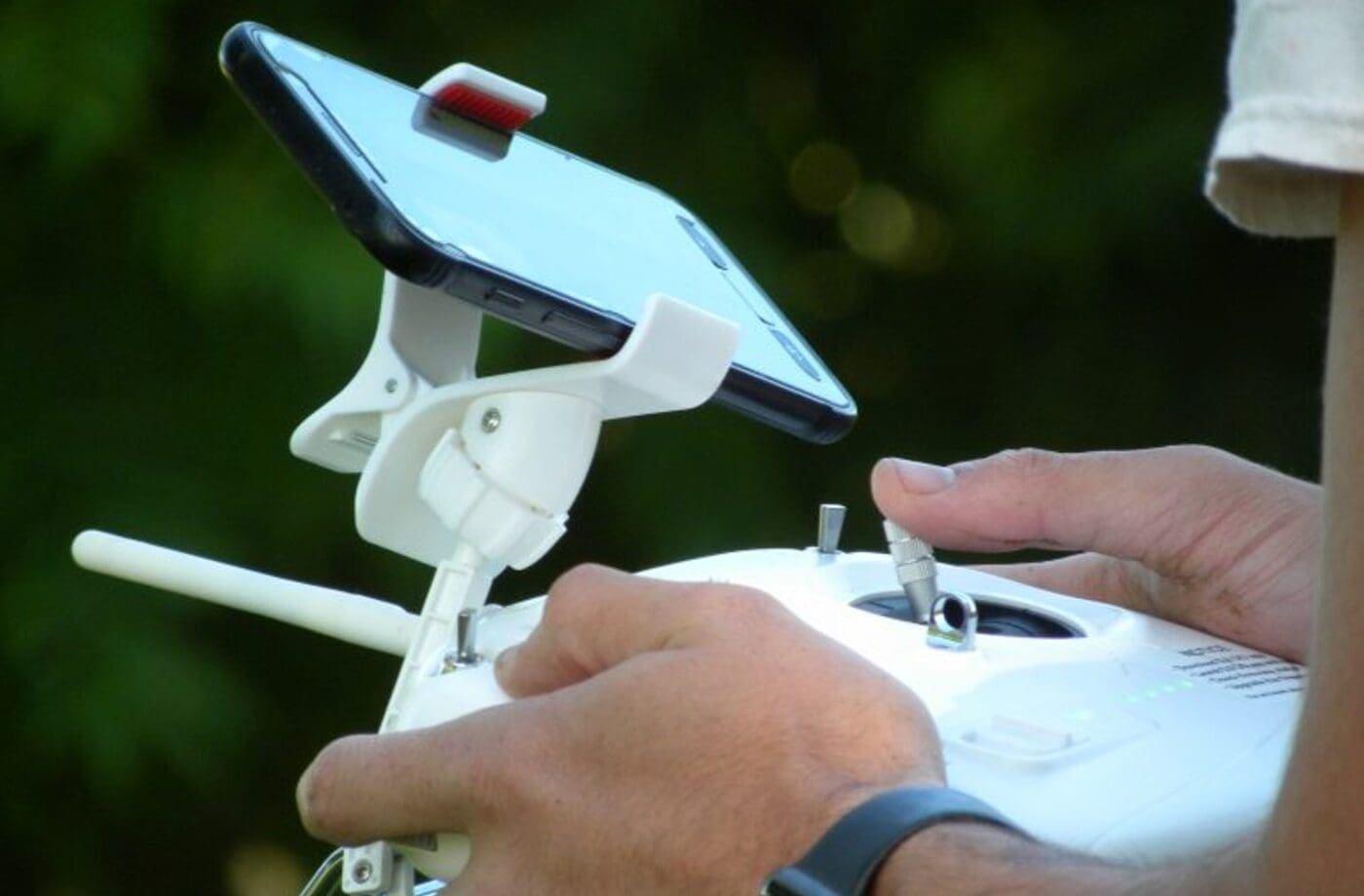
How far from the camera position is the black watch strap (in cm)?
64

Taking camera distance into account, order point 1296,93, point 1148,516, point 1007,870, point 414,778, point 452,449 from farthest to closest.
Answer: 1. point 1148,516
2. point 452,449
3. point 414,778
4. point 1007,870
5. point 1296,93

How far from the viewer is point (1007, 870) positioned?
621 millimetres

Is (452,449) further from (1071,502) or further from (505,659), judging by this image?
(1071,502)

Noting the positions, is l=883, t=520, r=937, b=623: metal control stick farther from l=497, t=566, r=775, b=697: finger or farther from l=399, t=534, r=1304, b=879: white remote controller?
l=497, t=566, r=775, b=697: finger

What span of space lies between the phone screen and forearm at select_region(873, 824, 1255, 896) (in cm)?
24

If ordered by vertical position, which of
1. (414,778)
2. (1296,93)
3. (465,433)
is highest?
(1296,93)

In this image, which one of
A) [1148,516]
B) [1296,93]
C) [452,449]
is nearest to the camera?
[1296,93]

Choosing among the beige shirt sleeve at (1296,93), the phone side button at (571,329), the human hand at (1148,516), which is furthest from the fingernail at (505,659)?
the beige shirt sleeve at (1296,93)

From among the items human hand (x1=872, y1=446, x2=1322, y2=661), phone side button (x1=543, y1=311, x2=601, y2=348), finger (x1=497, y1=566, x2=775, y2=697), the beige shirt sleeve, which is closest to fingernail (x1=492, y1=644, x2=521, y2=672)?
finger (x1=497, y1=566, x2=775, y2=697)

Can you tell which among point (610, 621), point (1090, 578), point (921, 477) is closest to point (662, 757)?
point (610, 621)

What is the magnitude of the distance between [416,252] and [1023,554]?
118 centimetres

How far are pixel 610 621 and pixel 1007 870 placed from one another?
18 cm

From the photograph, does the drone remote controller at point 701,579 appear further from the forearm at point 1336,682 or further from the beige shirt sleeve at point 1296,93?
the beige shirt sleeve at point 1296,93

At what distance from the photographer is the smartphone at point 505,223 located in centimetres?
74
